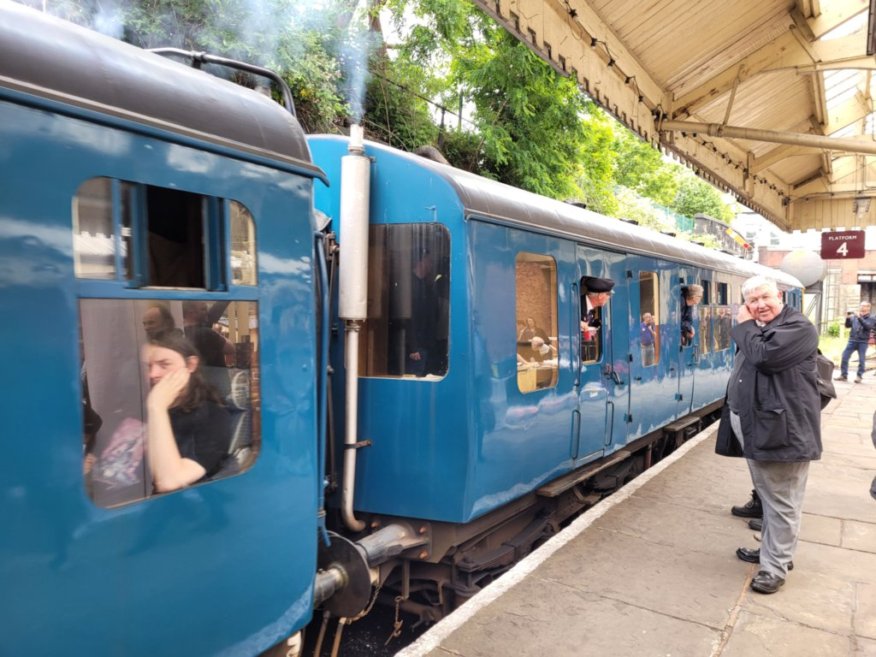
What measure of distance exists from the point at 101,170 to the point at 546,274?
3.16m

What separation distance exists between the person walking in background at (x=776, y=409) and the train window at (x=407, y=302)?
182 cm

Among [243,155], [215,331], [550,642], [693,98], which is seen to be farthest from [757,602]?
[693,98]

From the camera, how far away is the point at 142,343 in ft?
7.32

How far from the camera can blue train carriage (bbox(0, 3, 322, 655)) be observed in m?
1.91

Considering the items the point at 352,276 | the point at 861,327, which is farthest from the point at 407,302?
the point at 861,327

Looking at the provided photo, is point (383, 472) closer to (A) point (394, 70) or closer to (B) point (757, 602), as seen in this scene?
(B) point (757, 602)

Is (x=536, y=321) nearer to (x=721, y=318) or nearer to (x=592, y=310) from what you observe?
(x=592, y=310)

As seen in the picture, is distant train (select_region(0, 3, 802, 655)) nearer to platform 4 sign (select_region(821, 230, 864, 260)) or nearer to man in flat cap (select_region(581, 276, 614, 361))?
man in flat cap (select_region(581, 276, 614, 361))

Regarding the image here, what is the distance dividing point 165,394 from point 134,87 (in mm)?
1042

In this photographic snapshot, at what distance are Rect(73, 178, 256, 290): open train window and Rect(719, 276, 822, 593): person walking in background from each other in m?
2.93

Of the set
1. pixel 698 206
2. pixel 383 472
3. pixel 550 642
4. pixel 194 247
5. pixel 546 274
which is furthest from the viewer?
pixel 698 206

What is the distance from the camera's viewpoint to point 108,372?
7.03 ft

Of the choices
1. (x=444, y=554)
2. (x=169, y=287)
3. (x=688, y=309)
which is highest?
(x=169, y=287)

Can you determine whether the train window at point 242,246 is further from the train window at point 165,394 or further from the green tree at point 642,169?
the green tree at point 642,169
